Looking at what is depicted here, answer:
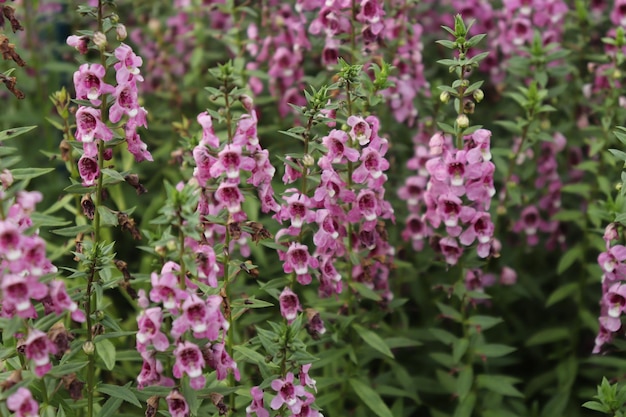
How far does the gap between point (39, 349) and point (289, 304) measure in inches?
44.0

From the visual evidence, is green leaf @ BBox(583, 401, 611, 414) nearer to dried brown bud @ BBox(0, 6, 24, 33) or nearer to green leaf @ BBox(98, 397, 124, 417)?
green leaf @ BBox(98, 397, 124, 417)

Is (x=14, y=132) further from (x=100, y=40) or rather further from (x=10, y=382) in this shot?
(x=10, y=382)

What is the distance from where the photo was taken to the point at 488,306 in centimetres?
524

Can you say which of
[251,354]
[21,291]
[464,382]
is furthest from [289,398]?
[464,382]

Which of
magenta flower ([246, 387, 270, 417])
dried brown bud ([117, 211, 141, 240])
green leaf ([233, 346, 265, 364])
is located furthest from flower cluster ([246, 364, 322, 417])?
dried brown bud ([117, 211, 141, 240])

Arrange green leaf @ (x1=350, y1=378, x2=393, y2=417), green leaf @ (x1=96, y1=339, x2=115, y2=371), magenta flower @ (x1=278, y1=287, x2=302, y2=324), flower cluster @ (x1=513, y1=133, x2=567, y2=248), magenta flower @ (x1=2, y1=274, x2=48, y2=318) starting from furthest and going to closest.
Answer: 1. flower cluster @ (x1=513, y1=133, x2=567, y2=248)
2. green leaf @ (x1=350, y1=378, x2=393, y2=417)
3. magenta flower @ (x1=278, y1=287, x2=302, y2=324)
4. green leaf @ (x1=96, y1=339, x2=115, y2=371)
5. magenta flower @ (x1=2, y1=274, x2=48, y2=318)

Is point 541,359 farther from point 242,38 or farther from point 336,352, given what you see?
point 242,38

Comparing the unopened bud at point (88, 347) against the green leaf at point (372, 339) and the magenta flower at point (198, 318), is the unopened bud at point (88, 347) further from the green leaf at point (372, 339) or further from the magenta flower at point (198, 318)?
the green leaf at point (372, 339)

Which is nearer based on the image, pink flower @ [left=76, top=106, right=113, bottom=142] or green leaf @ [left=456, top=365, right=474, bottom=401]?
pink flower @ [left=76, top=106, right=113, bottom=142]

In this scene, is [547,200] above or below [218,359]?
below

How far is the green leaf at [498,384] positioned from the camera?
4.42m

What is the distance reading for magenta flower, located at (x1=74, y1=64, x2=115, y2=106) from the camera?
325cm

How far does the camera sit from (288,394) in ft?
10.7

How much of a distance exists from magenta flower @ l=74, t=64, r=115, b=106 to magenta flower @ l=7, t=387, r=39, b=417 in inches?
43.1
